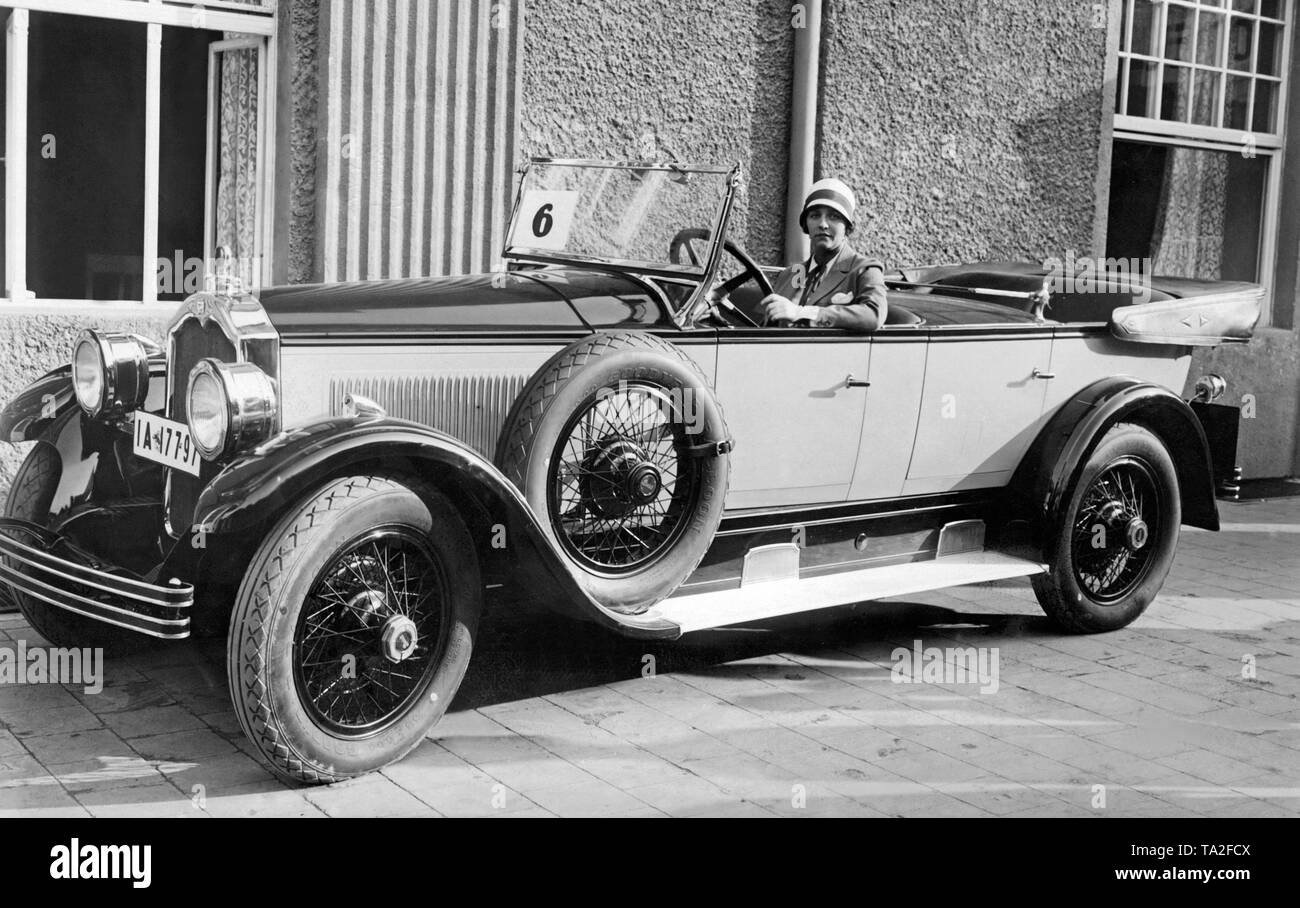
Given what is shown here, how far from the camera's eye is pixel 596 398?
4.36 meters

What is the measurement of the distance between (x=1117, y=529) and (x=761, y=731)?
2.09 m

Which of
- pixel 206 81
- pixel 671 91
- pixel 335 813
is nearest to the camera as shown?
pixel 335 813

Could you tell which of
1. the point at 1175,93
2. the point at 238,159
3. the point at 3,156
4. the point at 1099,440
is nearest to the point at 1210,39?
→ the point at 1175,93

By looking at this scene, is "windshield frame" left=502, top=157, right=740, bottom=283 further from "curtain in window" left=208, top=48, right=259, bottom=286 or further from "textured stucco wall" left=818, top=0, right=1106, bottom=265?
"textured stucco wall" left=818, top=0, right=1106, bottom=265

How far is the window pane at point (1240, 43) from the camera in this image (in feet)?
32.9

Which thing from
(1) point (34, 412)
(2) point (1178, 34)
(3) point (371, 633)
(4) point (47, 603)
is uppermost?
(2) point (1178, 34)

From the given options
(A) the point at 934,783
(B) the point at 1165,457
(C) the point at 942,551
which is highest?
(B) the point at 1165,457

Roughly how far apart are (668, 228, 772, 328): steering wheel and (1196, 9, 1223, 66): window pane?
6.11m

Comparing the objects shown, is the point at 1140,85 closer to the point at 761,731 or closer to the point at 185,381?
the point at 761,731

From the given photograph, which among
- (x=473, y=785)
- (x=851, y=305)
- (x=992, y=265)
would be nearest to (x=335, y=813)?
(x=473, y=785)

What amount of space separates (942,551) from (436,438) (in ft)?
7.95

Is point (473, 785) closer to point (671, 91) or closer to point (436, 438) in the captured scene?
point (436, 438)

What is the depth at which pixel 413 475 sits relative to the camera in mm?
3953

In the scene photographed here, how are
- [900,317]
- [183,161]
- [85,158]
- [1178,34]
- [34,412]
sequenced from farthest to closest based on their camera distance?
[1178,34]
[183,161]
[85,158]
[900,317]
[34,412]
